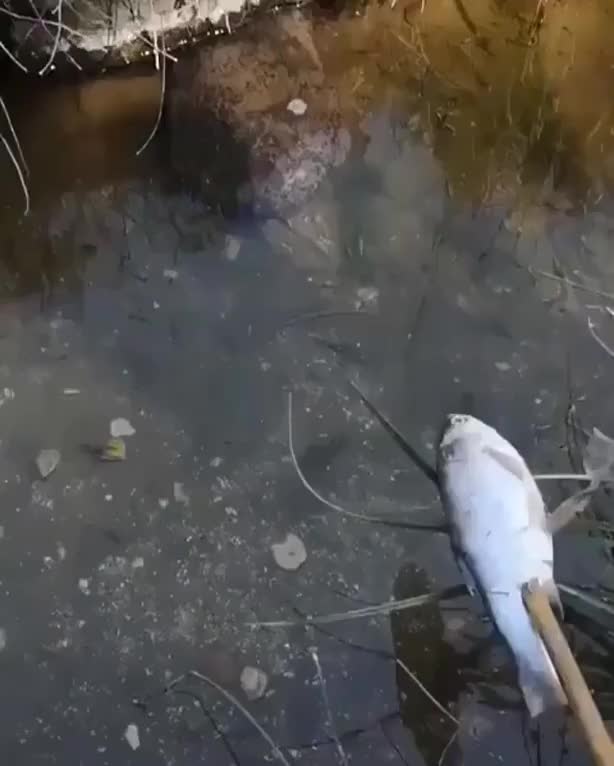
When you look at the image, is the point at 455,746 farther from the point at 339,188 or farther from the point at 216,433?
the point at 339,188

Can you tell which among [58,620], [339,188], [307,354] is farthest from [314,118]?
[58,620]

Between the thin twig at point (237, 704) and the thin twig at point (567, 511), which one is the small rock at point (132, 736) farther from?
the thin twig at point (567, 511)

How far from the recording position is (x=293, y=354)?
1296 millimetres

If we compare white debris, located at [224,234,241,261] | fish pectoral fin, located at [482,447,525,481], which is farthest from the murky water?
fish pectoral fin, located at [482,447,525,481]

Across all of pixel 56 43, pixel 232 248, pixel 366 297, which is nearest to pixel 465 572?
pixel 366 297

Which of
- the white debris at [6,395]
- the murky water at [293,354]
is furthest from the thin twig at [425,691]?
the white debris at [6,395]

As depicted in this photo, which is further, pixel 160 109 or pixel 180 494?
pixel 160 109

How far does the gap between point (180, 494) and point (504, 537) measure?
1.24 feet

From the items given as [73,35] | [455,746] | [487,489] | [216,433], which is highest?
[73,35]

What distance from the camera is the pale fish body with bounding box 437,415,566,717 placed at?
979 millimetres

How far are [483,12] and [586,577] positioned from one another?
3.12ft

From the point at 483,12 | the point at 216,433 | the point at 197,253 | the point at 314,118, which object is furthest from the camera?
the point at 483,12

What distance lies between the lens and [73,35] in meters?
1.49

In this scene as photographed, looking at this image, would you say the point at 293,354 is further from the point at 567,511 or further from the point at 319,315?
the point at 567,511
